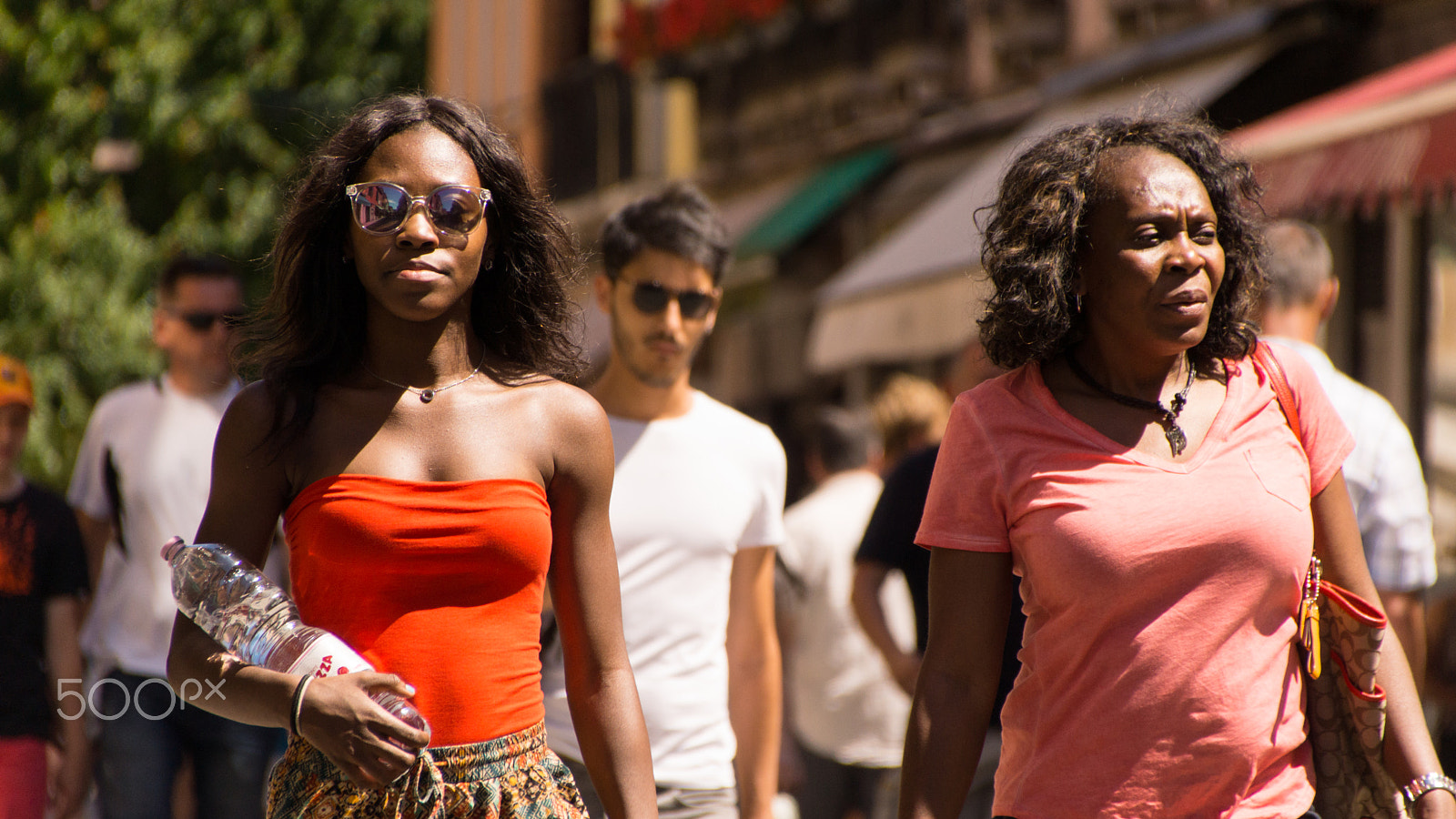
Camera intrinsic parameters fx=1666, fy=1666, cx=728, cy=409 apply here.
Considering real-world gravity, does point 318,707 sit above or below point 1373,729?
above

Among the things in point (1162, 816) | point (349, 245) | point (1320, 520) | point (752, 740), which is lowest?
point (752, 740)

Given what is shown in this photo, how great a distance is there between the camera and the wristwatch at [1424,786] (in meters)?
2.82

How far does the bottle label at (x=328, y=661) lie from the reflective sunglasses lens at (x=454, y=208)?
689mm

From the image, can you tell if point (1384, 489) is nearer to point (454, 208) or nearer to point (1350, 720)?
point (1350, 720)

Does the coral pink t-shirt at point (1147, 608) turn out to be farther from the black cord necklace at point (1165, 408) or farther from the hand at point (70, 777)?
the hand at point (70, 777)

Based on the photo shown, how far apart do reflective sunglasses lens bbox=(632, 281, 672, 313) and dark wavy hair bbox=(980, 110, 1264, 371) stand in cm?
146

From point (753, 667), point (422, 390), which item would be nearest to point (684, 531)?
point (753, 667)

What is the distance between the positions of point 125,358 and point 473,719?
11899 millimetres

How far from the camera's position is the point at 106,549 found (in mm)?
5512

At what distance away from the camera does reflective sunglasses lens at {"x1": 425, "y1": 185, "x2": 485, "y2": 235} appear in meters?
2.66

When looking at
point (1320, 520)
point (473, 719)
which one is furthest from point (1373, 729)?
point (473, 719)

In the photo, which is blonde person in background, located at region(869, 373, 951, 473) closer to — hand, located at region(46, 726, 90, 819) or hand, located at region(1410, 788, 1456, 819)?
hand, located at region(46, 726, 90, 819)

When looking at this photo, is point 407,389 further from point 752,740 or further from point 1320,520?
point 752,740

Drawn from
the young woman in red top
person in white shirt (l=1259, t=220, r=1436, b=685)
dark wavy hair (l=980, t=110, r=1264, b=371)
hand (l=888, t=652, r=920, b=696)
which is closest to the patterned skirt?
the young woman in red top
